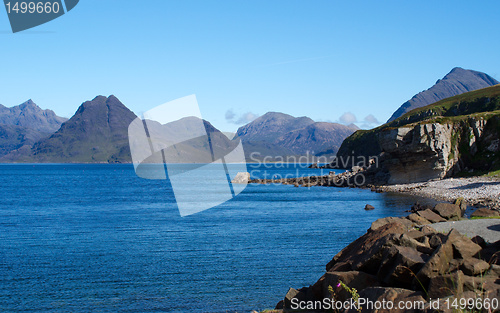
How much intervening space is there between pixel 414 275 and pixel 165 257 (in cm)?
2035

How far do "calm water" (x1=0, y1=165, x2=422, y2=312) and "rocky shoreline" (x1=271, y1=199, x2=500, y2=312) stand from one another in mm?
6855

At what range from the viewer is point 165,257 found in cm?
2816

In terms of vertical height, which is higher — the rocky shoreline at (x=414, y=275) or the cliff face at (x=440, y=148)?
the rocky shoreline at (x=414, y=275)

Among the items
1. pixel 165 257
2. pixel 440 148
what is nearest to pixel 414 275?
pixel 165 257

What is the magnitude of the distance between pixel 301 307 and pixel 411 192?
61.2m

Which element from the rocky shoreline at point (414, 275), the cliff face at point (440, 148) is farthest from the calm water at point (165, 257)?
the cliff face at point (440, 148)

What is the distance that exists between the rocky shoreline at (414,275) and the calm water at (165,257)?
6855 mm

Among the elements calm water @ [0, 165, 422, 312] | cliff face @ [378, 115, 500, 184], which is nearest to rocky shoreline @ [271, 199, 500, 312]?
calm water @ [0, 165, 422, 312]

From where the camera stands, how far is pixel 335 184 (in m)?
102

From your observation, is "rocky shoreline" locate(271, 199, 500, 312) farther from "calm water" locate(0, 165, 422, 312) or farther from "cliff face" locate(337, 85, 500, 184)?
"cliff face" locate(337, 85, 500, 184)

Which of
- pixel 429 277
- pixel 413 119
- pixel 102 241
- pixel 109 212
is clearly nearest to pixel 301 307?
pixel 429 277

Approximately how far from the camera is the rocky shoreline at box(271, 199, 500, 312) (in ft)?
30.0

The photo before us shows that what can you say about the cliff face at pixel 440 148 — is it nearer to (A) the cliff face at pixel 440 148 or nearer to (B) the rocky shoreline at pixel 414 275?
(A) the cliff face at pixel 440 148

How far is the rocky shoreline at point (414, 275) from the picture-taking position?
914 cm
